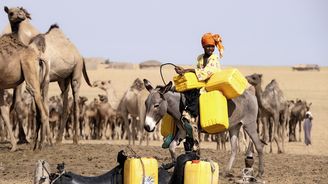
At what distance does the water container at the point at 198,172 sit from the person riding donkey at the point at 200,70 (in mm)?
3091

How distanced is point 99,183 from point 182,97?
412 cm

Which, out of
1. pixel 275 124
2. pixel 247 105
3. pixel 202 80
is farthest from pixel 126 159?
pixel 275 124

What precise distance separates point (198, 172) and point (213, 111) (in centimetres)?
380

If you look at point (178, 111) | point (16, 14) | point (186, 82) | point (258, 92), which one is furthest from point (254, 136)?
point (258, 92)

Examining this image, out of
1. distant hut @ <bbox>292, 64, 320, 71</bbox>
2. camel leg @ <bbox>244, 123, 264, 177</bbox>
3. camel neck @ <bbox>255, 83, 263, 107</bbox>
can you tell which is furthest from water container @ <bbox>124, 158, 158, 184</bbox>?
distant hut @ <bbox>292, 64, 320, 71</bbox>

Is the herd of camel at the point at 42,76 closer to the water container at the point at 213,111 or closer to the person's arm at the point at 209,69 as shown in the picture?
the person's arm at the point at 209,69

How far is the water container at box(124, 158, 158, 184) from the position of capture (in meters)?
9.19

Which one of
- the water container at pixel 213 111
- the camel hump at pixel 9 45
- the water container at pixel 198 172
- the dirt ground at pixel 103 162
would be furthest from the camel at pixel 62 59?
the water container at pixel 198 172

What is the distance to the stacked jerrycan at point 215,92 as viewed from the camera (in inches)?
491

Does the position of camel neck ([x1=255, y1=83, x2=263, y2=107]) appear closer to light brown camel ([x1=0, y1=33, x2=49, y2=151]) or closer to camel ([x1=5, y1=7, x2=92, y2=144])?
camel ([x1=5, y1=7, x2=92, y2=144])

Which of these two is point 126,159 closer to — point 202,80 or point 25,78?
point 202,80

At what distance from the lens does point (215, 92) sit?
1270 cm

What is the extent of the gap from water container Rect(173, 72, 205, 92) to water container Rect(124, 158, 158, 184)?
323 centimetres

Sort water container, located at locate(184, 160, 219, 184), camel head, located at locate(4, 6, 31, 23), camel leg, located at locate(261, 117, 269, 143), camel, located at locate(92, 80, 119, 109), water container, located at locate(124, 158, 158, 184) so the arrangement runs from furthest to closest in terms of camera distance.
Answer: camel, located at locate(92, 80, 119, 109) → camel leg, located at locate(261, 117, 269, 143) → camel head, located at locate(4, 6, 31, 23) → water container, located at locate(124, 158, 158, 184) → water container, located at locate(184, 160, 219, 184)
